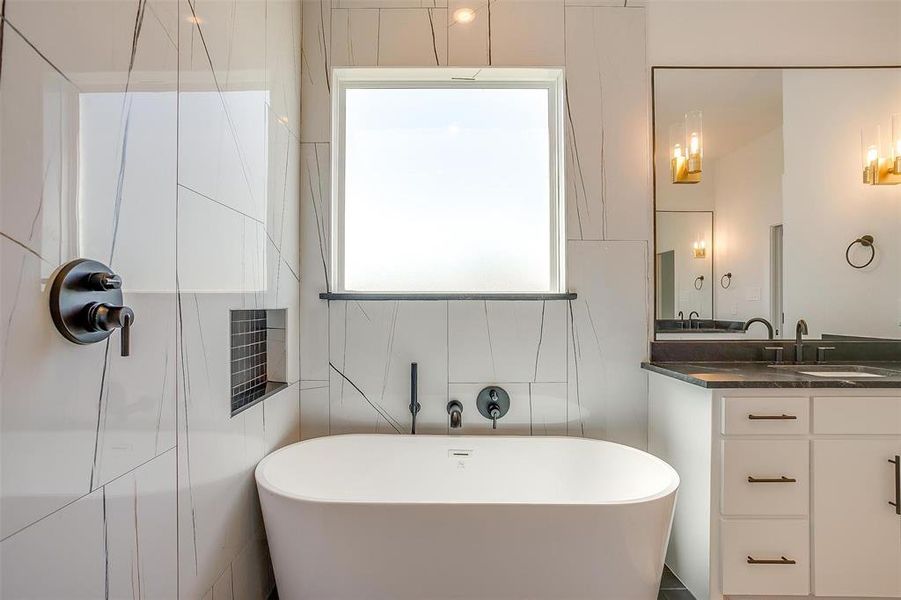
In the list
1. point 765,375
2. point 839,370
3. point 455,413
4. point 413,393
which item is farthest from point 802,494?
point 413,393

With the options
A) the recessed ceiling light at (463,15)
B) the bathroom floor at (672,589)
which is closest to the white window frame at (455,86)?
the recessed ceiling light at (463,15)

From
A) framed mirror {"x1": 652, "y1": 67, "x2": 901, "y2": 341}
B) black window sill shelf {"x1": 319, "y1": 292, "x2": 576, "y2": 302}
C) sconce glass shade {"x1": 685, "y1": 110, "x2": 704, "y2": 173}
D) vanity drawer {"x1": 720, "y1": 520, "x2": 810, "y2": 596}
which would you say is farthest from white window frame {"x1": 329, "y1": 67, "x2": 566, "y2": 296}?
vanity drawer {"x1": 720, "y1": 520, "x2": 810, "y2": 596}

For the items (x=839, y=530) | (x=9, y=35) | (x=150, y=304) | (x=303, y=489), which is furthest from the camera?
(x=303, y=489)

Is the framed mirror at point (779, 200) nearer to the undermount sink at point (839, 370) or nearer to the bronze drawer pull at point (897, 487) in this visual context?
the undermount sink at point (839, 370)

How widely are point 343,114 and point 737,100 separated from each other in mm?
1911

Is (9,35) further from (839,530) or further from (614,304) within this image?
(839,530)

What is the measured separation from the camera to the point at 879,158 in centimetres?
224

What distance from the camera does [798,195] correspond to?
2246 mm

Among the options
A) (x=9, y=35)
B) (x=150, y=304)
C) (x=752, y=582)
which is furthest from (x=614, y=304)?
(x=9, y=35)

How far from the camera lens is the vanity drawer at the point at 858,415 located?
1.66 metres

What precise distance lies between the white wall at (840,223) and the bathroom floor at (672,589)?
4.24 ft

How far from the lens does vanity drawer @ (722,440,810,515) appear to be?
1.65m

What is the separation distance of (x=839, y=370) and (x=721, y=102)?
1344 millimetres

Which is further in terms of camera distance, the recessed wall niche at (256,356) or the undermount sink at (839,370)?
the undermount sink at (839,370)
